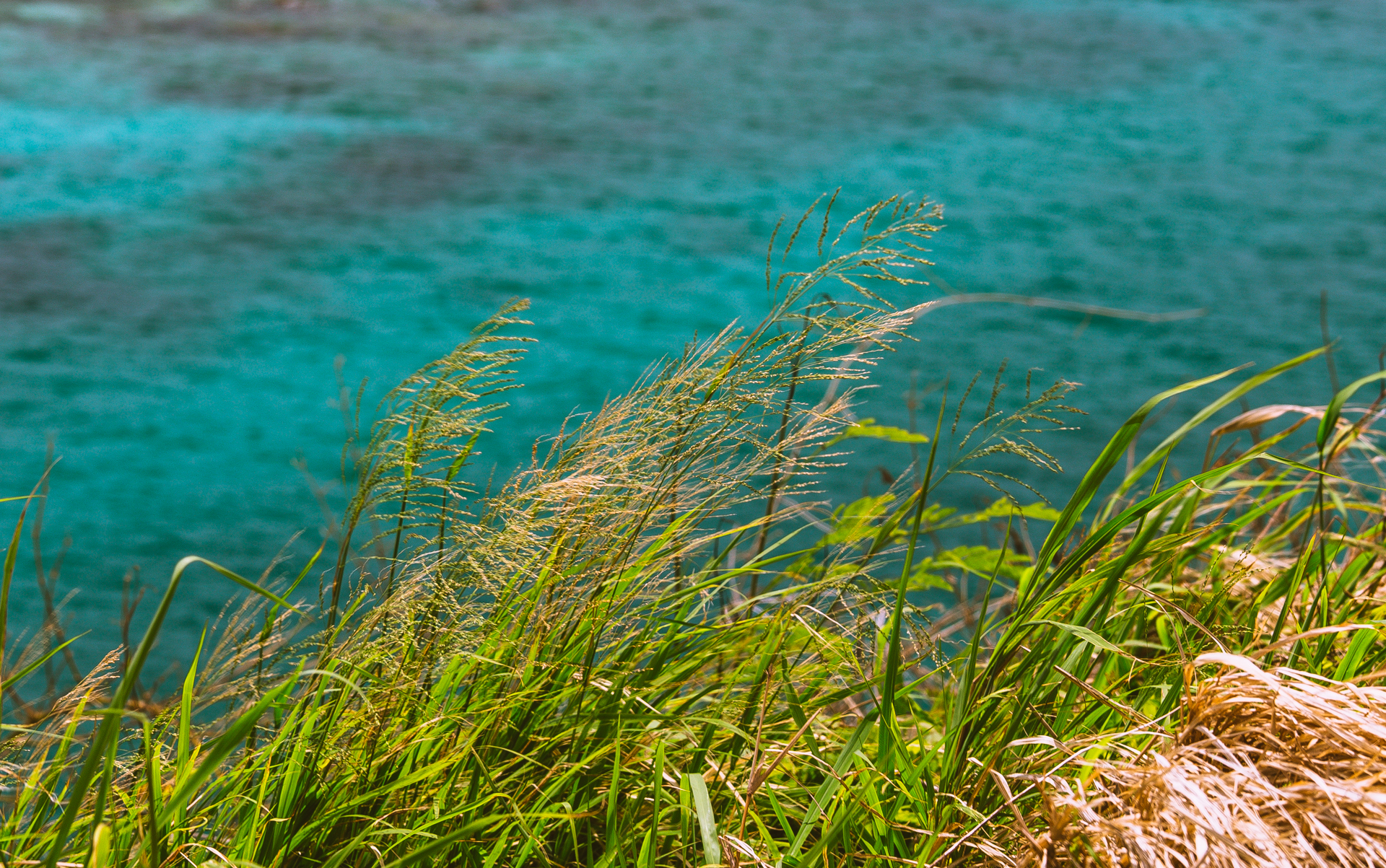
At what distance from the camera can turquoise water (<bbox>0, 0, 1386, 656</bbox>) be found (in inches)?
188

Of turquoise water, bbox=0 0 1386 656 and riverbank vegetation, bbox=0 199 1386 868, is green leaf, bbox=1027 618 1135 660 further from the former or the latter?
turquoise water, bbox=0 0 1386 656

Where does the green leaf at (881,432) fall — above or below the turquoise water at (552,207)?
above

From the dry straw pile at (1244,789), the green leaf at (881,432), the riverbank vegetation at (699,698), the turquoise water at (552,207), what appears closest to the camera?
the dry straw pile at (1244,789)

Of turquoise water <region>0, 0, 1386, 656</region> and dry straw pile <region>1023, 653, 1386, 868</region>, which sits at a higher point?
dry straw pile <region>1023, 653, 1386, 868</region>

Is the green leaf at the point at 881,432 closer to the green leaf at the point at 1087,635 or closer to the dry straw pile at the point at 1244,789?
the green leaf at the point at 1087,635

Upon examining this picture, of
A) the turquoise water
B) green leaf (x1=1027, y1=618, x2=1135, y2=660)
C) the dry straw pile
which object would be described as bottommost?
the turquoise water

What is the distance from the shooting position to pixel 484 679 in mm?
1406

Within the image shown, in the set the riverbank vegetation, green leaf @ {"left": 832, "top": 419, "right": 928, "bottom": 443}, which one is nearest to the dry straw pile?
the riverbank vegetation

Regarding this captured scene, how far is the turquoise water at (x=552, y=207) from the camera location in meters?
4.77

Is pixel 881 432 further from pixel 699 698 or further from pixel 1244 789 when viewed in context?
pixel 1244 789

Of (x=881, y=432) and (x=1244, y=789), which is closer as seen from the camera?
(x=1244, y=789)

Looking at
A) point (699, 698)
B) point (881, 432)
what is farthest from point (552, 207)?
point (699, 698)

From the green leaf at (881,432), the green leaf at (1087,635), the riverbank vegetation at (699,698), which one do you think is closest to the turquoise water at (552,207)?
the green leaf at (881,432)

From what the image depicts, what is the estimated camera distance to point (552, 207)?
6812mm
